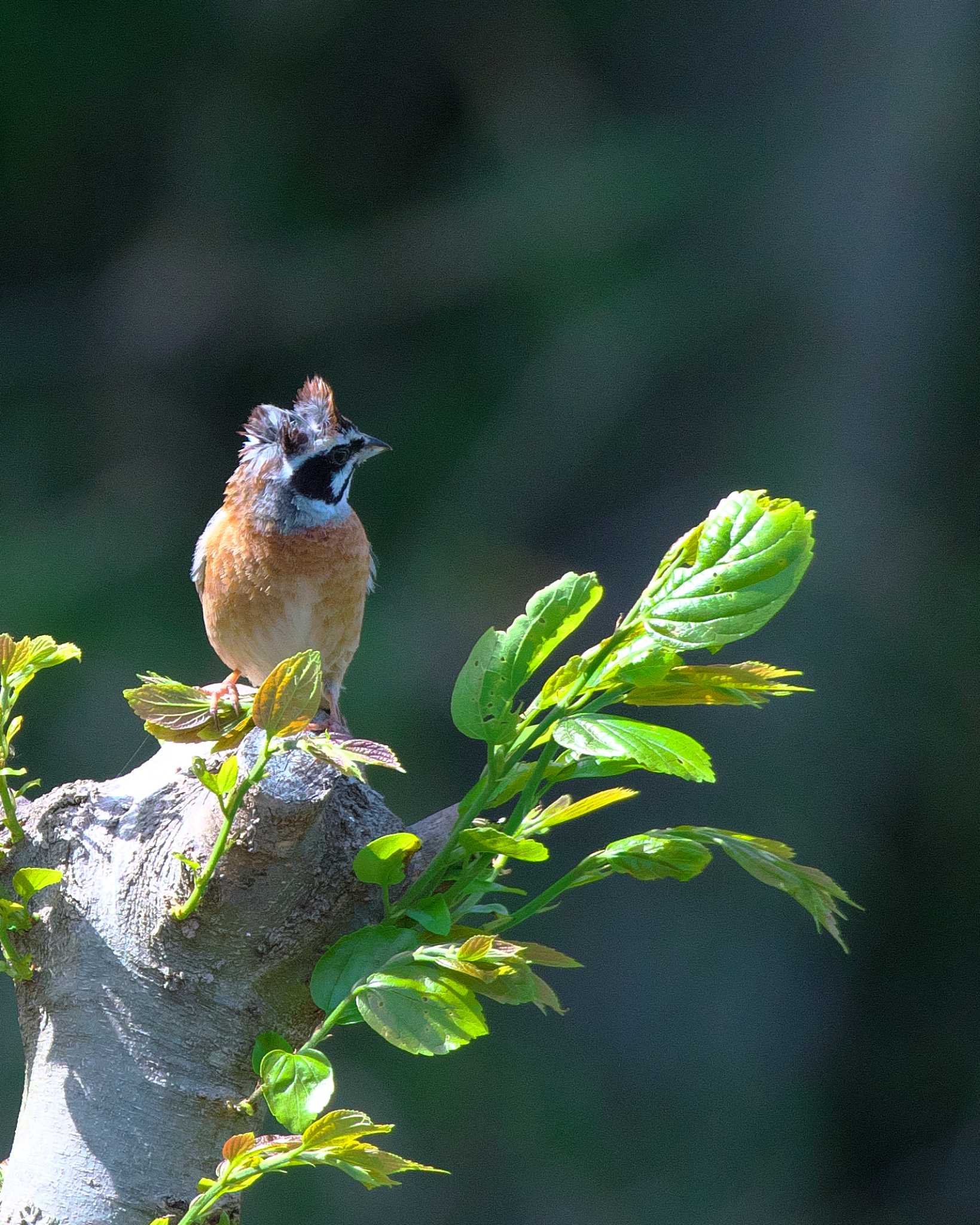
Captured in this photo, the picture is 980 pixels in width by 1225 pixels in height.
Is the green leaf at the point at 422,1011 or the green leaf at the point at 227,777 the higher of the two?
the green leaf at the point at 227,777

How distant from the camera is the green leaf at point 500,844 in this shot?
0.81m

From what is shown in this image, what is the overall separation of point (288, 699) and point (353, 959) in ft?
0.56

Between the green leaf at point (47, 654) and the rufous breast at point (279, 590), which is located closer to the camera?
the green leaf at point (47, 654)

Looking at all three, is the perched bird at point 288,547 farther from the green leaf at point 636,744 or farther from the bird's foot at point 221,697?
the green leaf at point 636,744

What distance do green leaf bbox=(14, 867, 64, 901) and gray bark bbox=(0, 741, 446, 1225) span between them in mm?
53

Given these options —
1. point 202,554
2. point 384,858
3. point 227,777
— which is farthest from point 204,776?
point 202,554

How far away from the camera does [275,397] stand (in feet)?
11.9

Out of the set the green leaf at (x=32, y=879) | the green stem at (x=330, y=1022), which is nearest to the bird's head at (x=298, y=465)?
the green leaf at (x=32, y=879)

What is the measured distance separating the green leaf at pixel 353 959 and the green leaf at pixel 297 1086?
2.1 inches

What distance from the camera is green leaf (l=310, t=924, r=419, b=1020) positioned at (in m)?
0.82

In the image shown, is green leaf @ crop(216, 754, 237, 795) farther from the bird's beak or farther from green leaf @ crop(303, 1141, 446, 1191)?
the bird's beak

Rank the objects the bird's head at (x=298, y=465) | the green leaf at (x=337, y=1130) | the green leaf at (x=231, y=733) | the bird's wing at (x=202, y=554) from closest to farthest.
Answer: the green leaf at (x=337, y=1130)
the green leaf at (x=231, y=733)
the bird's head at (x=298, y=465)
the bird's wing at (x=202, y=554)

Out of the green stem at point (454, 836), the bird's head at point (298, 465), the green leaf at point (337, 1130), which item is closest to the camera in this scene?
the green leaf at point (337, 1130)

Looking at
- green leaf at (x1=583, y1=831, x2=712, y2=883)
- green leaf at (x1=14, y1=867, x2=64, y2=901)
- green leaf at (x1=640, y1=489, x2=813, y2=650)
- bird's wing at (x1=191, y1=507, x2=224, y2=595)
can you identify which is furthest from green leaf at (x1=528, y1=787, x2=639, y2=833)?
bird's wing at (x1=191, y1=507, x2=224, y2=595)
